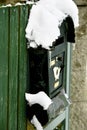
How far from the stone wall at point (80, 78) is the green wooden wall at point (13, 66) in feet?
5.81

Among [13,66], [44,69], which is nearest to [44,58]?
[44,69]

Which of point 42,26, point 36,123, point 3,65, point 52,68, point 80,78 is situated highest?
point 42,26

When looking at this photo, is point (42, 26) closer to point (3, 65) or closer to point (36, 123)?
point (3, 65)

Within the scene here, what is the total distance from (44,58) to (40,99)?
354mm

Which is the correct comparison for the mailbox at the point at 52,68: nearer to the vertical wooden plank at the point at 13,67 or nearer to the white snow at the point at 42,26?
the white snow at the point at 42,26

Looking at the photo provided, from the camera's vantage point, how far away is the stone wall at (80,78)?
18.7 ft

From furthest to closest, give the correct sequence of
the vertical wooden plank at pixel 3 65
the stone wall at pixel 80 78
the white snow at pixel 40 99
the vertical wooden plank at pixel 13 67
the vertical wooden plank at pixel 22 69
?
the stone wall at pixel 80 78 < the white snow at pixel 40 99 < the vertical wooden plank at pixel 22 69 < the vertical wooden plank at pixel 13 67 < the vertical wooden plank at pixel 3 65

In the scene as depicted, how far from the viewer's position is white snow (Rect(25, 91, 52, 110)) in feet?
13.3

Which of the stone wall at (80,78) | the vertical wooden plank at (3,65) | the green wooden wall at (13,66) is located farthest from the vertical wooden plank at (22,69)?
the stone wall at (80,78)

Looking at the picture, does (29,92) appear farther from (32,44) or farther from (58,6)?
(58,6)

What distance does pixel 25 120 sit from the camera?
4.18 m

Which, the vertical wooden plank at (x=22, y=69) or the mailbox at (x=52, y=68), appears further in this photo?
the mailbox at (x=52, y=68)

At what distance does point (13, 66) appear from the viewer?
387 centimetres

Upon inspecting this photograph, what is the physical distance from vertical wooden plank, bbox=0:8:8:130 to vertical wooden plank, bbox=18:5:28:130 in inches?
10.2
